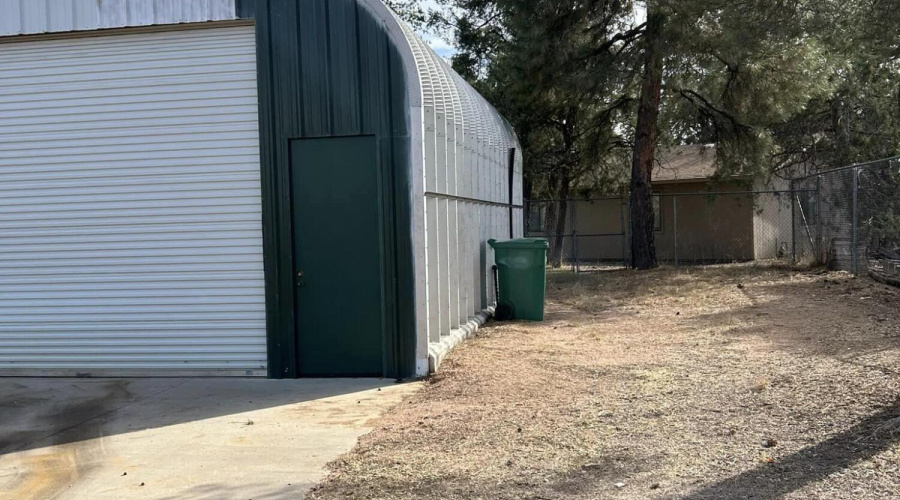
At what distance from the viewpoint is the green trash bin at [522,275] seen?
1152 cm

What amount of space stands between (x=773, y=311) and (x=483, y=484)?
8324 millimetres

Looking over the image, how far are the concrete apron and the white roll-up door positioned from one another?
1.58ft

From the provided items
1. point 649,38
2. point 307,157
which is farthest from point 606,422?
point 649,38

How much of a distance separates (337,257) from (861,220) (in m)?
11.6

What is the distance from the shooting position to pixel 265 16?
27.2ft

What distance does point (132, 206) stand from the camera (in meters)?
8.70

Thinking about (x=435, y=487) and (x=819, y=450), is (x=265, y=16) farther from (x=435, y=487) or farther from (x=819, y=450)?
(x=819, y=450)

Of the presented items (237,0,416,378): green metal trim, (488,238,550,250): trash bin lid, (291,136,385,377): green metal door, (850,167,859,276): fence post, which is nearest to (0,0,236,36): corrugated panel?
(237,0,416,378): green metal trim

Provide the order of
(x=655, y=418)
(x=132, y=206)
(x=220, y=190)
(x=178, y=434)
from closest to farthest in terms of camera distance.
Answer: (x=655, y=418) → (x=178, y=434) → (x=220, y=190) → (x=132, y=206)

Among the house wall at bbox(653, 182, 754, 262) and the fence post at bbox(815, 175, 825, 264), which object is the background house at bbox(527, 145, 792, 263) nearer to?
the house wall at bbox(653, 182, 754, 262)

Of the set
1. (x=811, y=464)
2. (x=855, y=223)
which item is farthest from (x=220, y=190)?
(x=855, y=223)

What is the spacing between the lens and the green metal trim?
7984mm

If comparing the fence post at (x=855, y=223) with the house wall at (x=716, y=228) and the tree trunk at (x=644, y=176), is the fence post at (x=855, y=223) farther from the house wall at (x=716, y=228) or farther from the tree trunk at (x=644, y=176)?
the house wall at (x=716, y=228)

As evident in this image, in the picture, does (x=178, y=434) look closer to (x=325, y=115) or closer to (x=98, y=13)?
(x=325, y=115)
